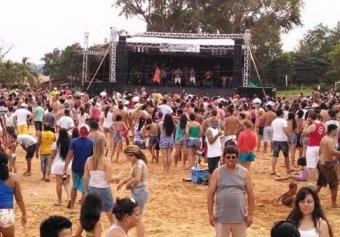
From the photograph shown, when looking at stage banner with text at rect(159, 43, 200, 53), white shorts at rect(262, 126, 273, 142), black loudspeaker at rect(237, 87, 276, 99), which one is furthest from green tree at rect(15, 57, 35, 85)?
white shorts at rect(262, 126, 273, 142)

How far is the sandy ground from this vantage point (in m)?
8.62

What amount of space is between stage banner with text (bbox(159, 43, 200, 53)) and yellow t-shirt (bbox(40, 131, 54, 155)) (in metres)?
18.9

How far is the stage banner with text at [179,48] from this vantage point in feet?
97.9

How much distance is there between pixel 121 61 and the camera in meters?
30.4

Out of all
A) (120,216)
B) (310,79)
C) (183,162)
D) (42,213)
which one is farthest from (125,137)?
(310,79)

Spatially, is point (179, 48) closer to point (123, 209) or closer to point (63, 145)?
point (63, 145)

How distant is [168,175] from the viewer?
13172mm

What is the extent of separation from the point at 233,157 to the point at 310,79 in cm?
4865

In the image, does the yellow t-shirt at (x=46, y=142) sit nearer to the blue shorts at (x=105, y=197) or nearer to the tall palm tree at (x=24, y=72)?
the blue shorts at (x=105, y=197)

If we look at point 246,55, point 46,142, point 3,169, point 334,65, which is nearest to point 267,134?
point 46,142

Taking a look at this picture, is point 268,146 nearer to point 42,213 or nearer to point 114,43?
point 42,213

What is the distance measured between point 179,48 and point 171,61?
3.36 metres

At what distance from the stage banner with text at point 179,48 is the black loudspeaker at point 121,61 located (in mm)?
1928

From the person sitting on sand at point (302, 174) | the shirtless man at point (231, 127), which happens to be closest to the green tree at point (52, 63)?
the shirtless man at point (231, 127)
